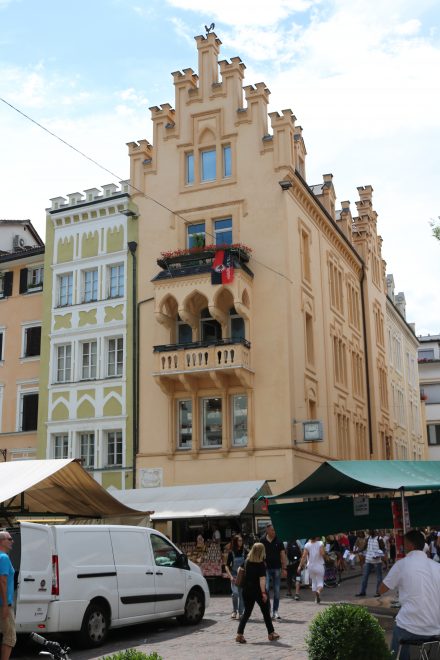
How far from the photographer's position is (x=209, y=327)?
31.4 meters

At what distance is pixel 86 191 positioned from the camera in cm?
3491

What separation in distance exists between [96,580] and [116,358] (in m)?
19.3

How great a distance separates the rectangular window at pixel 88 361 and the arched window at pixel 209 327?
5.18m

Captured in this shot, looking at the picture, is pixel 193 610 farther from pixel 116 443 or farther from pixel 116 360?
pixel 116 360

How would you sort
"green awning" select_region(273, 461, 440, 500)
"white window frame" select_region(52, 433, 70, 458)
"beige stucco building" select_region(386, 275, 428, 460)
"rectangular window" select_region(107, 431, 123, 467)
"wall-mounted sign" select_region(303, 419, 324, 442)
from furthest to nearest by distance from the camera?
1. "beige stucco building" select_region(386, 275, 428, 460)
2. "white window frame" select_region(52, 433, 70, 458)
3. "rectangular window" select_region(107, 431, 123, 467)
4. "wall-mounted sign" select_region(303, 419, 324, 442)
5. "green awning" select_region(273, 461, 440, 500)

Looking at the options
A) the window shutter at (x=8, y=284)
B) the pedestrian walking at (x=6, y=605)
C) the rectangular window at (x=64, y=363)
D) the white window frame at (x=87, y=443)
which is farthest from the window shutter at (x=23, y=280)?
the pedestrian walking at (x=6, y=605)

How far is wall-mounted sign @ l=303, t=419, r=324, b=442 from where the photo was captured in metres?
28.5

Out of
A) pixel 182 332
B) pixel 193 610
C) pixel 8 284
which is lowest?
pixel 193 610

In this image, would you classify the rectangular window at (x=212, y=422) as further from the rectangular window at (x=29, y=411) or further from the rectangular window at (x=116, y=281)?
the rectangular window at (x=29, y=411)

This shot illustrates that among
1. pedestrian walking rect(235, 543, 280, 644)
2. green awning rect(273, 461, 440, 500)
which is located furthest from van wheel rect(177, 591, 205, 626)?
green awning rect(273, 461, 440, 500)

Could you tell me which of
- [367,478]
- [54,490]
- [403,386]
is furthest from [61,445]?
[403,386]

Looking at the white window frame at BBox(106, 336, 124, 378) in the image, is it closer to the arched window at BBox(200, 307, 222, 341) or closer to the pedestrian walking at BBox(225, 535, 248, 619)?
the arched window at BBox(200, 307, 222, 341)

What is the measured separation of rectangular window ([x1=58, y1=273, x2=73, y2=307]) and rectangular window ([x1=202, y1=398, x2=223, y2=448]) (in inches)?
321

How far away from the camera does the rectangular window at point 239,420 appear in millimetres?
29859
